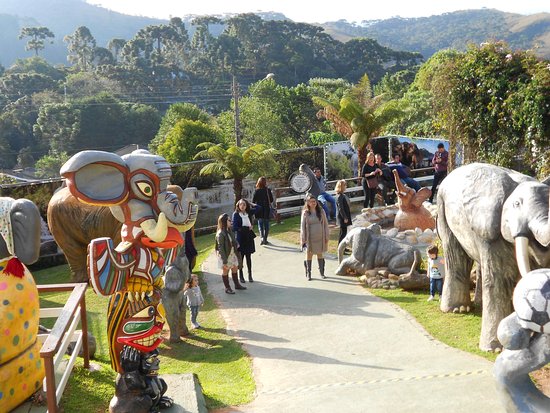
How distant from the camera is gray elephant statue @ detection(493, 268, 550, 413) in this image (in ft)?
13.6

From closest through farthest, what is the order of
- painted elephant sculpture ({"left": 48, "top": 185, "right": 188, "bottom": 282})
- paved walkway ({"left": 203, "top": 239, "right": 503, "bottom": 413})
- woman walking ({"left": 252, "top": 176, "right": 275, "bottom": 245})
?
paved walkway ({"left": 203, "top": 239, "right": 503, "bottom": 413}), painted elephant sculpture ({"left": 48, "top": 185, "right": 188, "bottom": 282}), woman walking ({"left": 252, "top": 176, "right": 275, "bottom": 245})

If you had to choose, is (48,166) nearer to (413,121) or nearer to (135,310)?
(413,121)

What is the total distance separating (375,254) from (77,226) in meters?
6.06

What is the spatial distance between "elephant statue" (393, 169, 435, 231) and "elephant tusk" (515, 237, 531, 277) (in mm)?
6592

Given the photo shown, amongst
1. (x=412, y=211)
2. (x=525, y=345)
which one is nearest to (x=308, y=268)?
(x=412, y=211)

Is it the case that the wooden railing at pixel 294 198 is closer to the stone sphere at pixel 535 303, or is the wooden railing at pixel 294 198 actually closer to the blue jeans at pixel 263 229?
the blue jeans at pixel 263 229

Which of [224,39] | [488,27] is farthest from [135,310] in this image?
[488,27]

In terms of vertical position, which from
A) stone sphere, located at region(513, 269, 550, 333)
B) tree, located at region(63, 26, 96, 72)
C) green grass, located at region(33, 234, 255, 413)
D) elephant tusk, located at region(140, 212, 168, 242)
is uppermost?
tree, located at region(63, 26, 96, 72)

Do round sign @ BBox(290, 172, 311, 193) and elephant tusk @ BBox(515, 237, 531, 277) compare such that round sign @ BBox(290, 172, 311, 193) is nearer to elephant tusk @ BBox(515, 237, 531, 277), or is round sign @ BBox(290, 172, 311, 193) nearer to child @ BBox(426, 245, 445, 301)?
child @ BBox(426, 245, 445, 301)

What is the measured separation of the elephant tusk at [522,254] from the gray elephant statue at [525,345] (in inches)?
85.1

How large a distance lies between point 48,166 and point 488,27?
17997cm

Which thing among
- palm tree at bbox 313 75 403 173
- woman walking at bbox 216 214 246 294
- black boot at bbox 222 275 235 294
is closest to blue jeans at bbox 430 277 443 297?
woman walking at bbox 216 214 246 294

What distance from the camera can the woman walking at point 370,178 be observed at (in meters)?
15.5

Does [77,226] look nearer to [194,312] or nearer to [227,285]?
[227,285]
